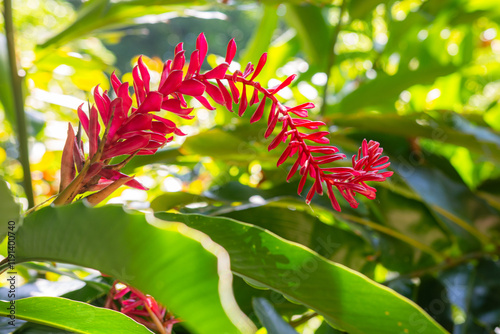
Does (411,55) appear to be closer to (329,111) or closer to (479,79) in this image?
(479,79)

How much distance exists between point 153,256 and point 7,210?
8 cm

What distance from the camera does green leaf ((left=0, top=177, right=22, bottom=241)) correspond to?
22 centimetres

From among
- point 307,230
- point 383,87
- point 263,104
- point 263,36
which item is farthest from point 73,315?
point 263,36

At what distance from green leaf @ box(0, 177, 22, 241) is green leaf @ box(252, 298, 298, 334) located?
17cm

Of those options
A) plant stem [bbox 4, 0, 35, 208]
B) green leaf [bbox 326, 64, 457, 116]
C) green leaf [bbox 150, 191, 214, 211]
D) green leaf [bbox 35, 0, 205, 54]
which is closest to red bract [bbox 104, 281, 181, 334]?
green leaf [bbox 150, 191, 214, 211]

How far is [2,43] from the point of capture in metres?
0.59

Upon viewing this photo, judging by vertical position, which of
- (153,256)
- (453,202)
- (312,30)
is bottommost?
(453,202)

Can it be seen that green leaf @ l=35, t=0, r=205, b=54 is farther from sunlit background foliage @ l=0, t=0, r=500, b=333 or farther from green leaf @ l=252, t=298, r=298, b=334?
green leaf @ l=252, t=298, r=298, b=334

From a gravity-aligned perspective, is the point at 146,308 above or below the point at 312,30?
below

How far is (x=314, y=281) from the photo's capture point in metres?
0.29

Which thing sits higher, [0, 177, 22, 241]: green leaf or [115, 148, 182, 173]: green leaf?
[0, 177, 22, 241]: green leaf

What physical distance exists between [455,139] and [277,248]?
382 mm

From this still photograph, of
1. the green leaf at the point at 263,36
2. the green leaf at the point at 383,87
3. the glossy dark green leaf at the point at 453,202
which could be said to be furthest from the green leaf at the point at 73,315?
the green leaf at the point at 263,36

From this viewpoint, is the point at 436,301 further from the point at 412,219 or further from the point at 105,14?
the point at 105,14
